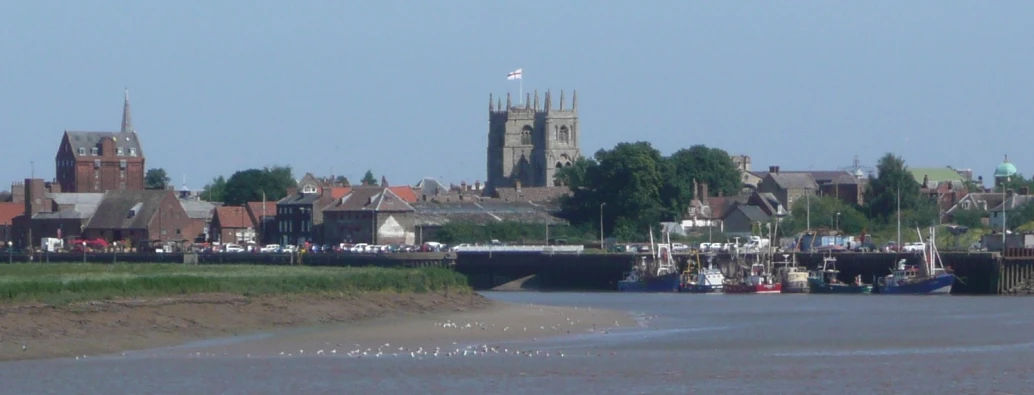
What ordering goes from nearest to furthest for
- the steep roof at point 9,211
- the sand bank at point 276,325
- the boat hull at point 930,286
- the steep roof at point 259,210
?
the sand bank at point 276,325 < the boat hull at point 930,286 < the steep roof at point 259,210 < the steep roof at point 9,211

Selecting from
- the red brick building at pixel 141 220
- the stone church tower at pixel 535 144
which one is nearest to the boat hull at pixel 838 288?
the red brick building at pixel 141 220

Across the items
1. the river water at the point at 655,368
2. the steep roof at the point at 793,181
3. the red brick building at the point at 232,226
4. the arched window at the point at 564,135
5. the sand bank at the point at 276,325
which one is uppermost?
→ the arched window at the point at 564,135

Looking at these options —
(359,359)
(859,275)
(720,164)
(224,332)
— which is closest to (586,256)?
(859,275)

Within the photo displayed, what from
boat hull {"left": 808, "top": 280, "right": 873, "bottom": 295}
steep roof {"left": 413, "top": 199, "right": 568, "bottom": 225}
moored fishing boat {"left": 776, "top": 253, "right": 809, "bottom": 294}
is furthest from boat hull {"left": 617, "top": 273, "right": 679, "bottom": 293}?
steep roof {"left": 413, "top": 199, "right": 568, "bottom": 225}

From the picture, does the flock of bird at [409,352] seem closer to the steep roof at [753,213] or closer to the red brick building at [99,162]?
the steep roof at [753,213]

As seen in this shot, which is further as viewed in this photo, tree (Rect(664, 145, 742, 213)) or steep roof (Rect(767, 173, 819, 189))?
steep roof (Rect(767, 173, 819, 189))

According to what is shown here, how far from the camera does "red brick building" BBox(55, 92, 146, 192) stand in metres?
146

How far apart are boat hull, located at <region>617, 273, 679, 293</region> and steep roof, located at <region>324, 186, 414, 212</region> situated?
34996 mm

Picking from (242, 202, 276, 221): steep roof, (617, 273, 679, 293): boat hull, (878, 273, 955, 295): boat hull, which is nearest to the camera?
(878, 273, 955, 295): boat hull

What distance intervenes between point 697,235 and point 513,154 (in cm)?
8096

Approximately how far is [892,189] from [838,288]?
42.6m

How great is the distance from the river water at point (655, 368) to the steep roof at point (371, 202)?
66736mm

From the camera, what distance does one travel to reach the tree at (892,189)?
119 metres

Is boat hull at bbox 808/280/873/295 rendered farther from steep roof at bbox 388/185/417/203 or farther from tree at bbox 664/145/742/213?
steep roof at bbox 388/185/417/203
